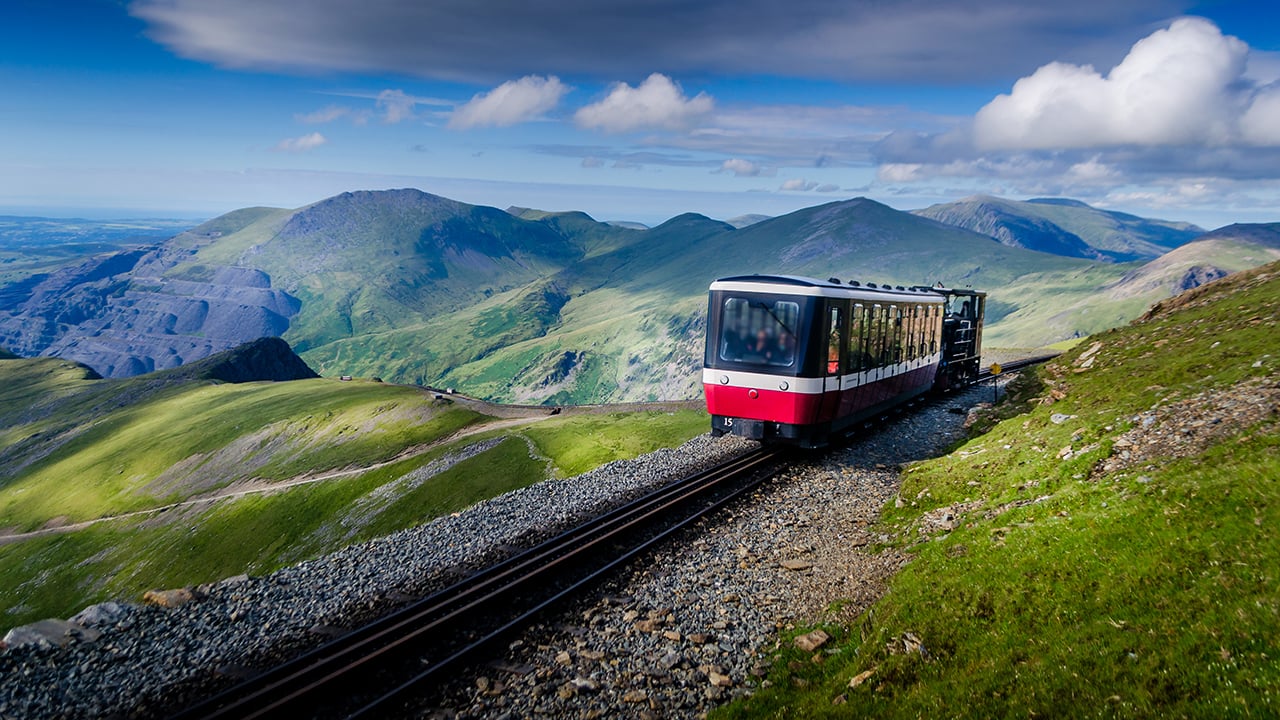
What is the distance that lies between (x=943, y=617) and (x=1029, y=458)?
9276mm

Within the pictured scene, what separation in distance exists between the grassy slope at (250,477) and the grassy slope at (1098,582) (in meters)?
23.1

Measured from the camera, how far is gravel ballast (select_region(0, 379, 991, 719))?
37.8 ft

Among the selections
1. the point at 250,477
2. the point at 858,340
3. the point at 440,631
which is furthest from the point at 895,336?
the point at 250,477

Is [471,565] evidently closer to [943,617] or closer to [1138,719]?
[943,617]

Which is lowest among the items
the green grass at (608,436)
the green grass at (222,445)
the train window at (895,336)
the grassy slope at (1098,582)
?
the green grass at (222,445)

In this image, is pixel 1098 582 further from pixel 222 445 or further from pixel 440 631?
pixel 222 445

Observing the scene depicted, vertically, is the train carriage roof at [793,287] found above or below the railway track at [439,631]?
above

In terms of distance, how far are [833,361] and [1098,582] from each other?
13.8 metres

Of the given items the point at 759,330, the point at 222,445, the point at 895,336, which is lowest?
the point at 222,445

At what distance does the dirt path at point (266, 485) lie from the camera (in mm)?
66688

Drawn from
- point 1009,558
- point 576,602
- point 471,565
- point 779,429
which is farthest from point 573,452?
point 1009,558

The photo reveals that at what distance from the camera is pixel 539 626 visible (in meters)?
13.5

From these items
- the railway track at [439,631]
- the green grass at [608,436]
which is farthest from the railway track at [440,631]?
the green grass at [608,436]

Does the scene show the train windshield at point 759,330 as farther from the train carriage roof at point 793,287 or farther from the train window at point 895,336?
the train window at point 895,336
